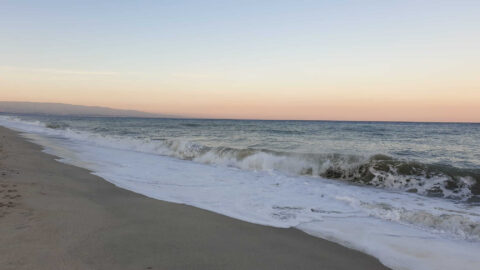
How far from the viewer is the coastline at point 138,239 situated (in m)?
3.04

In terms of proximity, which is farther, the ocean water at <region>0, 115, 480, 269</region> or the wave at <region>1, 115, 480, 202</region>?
the wave at <region>1, 115, 480, 202</region>

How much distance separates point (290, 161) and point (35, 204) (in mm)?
8822

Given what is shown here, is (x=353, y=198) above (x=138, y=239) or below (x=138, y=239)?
below

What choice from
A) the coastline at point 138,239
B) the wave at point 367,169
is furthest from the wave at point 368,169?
the coastline at point 138,239

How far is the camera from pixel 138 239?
11.9ft

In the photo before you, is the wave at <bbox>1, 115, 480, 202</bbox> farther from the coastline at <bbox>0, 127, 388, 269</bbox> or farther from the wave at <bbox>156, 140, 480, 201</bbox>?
the coastline at <bbox>0, 127, 388, 269</bbox>

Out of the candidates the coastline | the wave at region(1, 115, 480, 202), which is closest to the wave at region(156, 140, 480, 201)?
the wave at region(1, 115, 480, 202)

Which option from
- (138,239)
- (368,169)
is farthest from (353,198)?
(138,239)

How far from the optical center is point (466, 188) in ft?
28.7

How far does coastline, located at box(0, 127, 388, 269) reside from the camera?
9.98 ft

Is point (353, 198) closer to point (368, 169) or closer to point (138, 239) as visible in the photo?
point (368, 169)

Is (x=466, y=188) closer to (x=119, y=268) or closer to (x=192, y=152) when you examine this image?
(x=119, y=268)


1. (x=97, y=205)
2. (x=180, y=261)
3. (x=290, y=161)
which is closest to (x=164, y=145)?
(x=290, y=161)

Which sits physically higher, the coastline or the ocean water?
the coastline
